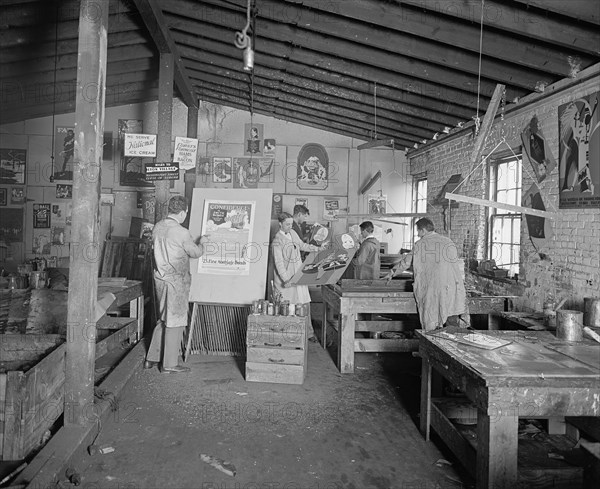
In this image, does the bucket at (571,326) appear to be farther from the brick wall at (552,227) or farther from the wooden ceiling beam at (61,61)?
the wooden ceiling beam at (61,61)

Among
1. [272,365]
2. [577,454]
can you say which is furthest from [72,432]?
[577,454]

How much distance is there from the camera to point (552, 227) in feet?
17.7

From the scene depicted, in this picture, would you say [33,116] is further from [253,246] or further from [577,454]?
[577,454]

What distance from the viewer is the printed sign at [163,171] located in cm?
596

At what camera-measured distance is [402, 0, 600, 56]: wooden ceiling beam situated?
171 inches

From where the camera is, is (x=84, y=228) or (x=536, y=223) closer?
(x=84, y=228)

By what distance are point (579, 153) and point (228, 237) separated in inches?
157

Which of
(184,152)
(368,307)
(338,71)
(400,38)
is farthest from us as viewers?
(338,71)

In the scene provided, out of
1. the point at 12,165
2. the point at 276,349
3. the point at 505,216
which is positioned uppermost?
the point at 12,165

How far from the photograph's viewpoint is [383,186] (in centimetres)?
1085

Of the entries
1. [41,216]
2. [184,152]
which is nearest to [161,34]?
[184,152]

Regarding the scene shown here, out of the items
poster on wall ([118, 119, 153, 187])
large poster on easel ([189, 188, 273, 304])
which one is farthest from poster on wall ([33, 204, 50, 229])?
large poster on easel ([189, 188, 273, 304])

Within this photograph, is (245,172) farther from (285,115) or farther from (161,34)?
(161,34)

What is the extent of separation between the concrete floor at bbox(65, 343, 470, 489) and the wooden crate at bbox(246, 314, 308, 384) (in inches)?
4.7
